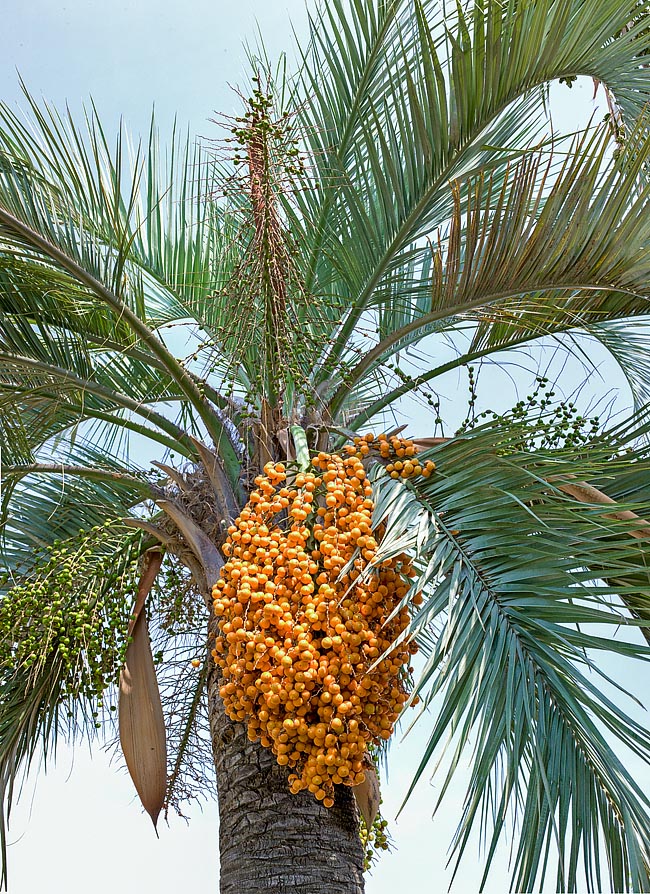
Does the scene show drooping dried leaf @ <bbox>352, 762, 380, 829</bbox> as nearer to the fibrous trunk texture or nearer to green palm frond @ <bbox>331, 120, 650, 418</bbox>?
the fibrous trunk texture

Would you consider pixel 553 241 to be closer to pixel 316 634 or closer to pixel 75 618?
pixel 316 634

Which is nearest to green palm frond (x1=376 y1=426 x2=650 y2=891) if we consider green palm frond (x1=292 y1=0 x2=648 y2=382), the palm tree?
the palm tree

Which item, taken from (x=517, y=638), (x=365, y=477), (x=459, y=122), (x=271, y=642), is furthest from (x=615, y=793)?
(x=459, y=122)

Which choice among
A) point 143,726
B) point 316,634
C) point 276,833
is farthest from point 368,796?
point 316,634

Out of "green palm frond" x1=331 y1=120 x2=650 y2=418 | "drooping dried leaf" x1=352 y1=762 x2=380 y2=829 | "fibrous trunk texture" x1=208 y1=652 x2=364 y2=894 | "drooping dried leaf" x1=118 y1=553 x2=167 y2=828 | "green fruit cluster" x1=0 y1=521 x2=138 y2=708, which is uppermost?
"green palm frond" x1=331 y1=120 x2=650 y2=418

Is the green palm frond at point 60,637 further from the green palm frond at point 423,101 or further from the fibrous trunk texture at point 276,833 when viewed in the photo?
the green palm frond at point 423,101

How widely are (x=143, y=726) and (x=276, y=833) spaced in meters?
0.80

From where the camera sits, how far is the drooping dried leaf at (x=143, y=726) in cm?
346

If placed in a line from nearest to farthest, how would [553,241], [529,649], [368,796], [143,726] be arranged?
[529,649] < [553,241] < [368,796] < [143,726]

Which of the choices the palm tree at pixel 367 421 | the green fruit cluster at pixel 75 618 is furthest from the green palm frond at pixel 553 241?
the green fruit cluster at pixel 75 618

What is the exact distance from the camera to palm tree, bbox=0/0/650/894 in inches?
96.3

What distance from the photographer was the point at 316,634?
271 cm

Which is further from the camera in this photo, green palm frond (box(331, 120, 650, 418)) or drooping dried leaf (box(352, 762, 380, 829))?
drooping dried leaf (box(352, 762, 380, 829))

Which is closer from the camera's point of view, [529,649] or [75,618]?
[529,649]
